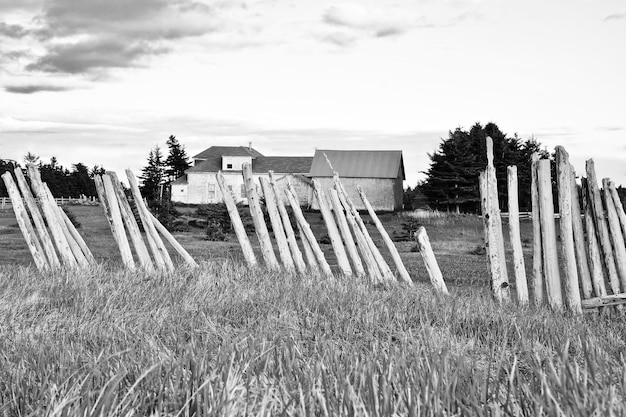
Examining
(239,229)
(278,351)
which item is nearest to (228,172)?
(239,229)

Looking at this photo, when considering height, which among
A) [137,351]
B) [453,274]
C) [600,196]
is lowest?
[453,274]

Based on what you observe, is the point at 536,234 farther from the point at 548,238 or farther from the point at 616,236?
→ the point at 616,236

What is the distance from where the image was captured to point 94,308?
4793 millimetres

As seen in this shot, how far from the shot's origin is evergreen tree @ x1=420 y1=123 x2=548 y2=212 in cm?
3831

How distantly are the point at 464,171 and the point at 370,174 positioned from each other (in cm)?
814

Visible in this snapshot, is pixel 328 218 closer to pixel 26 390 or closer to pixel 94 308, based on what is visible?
pixel 94 308

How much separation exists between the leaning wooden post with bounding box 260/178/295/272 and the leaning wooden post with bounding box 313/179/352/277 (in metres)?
0.55

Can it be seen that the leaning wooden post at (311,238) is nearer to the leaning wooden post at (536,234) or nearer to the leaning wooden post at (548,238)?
the leaning wooden post at (536,234)

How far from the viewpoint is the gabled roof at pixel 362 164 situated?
44531 mm

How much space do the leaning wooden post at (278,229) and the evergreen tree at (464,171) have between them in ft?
100.0

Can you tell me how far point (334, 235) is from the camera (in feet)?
27.6

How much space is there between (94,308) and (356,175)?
40.4 metres

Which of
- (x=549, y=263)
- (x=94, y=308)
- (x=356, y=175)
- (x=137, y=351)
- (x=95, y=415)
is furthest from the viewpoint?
(x=356, y=175)

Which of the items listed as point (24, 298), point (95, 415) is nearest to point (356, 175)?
point (24, 298)
